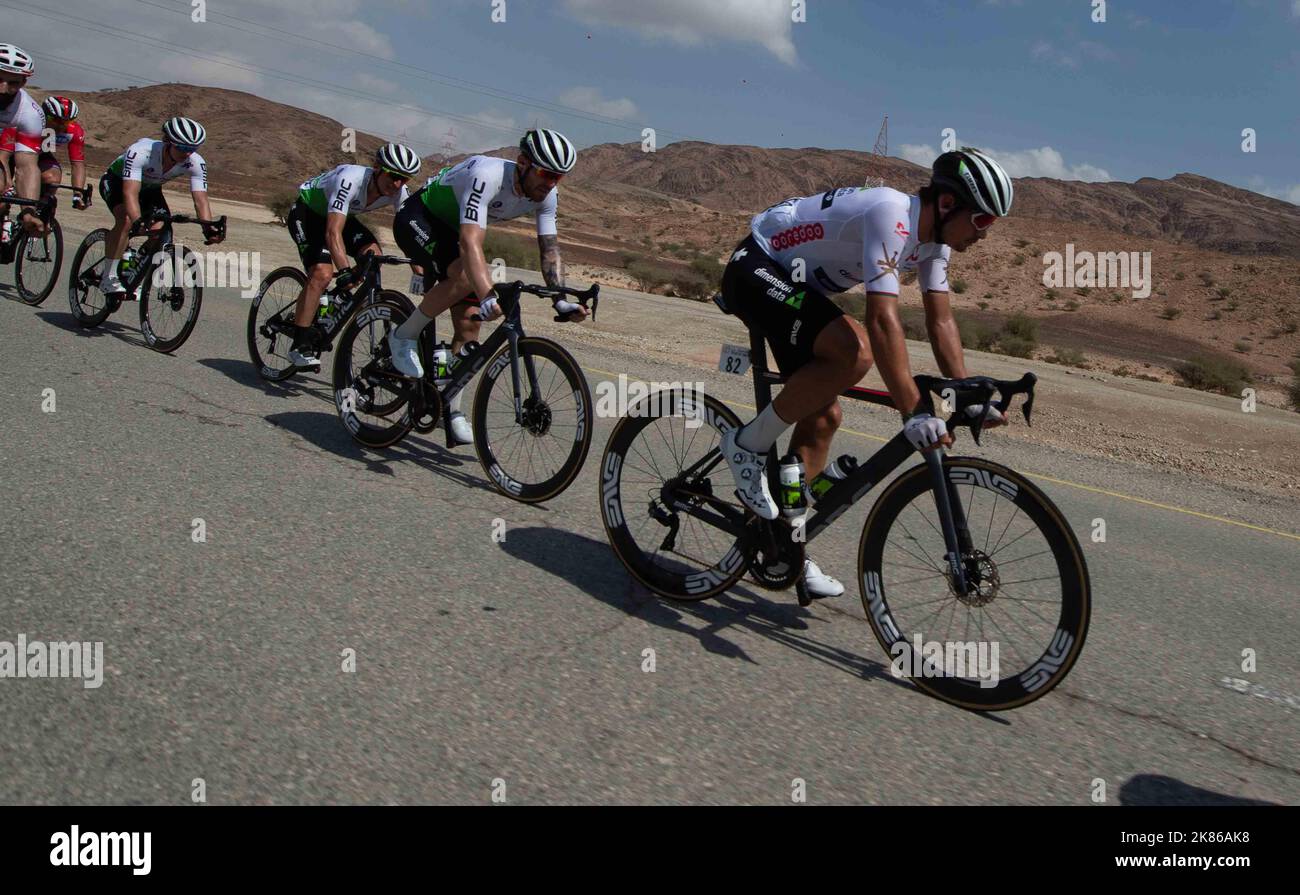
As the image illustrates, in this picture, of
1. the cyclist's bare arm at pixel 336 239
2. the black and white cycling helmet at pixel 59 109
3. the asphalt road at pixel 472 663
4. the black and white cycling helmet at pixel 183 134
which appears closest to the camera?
the asphalt road at pixel 472 663

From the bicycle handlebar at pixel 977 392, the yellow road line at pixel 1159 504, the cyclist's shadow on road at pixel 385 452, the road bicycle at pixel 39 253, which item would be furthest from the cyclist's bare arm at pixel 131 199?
the bicycle handlebar at pixel 977 392

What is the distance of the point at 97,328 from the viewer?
956cm

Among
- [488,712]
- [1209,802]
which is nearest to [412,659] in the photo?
[488,712]

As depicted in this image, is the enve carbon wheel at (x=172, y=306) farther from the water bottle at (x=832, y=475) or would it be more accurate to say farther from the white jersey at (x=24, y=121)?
the water bottle at (x=832, y=475)

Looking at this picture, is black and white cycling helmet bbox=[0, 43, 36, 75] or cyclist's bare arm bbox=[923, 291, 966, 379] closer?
cyclist's bare arm bbox=[923, 291, 966, 379]

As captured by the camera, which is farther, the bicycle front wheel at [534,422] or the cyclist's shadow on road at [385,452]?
the cyclist's shadow on road at [385,452]

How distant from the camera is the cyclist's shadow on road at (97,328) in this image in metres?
9.25

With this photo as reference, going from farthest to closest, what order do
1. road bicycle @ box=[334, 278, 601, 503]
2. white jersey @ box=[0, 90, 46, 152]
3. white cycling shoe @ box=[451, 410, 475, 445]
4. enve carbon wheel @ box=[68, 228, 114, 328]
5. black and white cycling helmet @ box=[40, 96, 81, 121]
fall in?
black and white cycling helmet @ box=[40, 96, 81, 121] → white jersey @ box=[0, 90, 46, 152] → enve carbon wheel @ box=[68, 228, 114, 328] → white cycling shoe @ box=[451, 410, 475, 445] → road bicycle @ box=[334, 278, 601, 503]

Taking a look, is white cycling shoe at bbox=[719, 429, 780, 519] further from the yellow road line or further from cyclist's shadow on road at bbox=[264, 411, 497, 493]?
the yellow road line

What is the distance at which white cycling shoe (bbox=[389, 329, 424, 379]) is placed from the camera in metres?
6.41

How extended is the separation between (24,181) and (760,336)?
891 cm

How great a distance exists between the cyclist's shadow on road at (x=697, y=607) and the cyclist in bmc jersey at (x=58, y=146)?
24.7 ft

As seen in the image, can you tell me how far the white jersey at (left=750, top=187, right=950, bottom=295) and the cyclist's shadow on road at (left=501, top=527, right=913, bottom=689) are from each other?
148 centimetres

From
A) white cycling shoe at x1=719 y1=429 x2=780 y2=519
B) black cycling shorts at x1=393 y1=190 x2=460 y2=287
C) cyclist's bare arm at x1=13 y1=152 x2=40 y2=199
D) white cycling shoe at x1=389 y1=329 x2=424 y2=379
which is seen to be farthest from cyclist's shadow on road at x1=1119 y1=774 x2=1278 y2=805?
cyclist's bare arm at x1=13 y1=152 x2=40 y2=199
